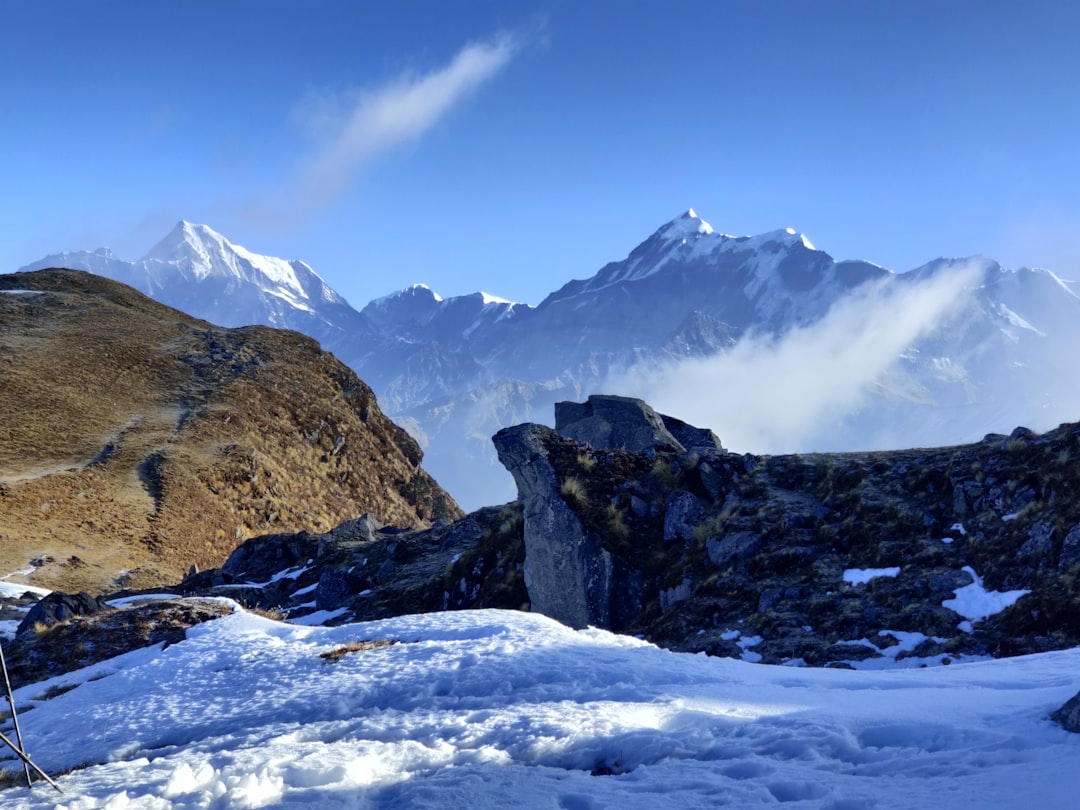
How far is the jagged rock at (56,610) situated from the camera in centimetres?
2139

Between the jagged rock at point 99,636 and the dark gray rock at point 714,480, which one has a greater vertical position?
the dark gray rock at point 714,480

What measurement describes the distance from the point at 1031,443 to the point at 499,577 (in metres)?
15.3

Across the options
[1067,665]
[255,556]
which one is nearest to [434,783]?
[1067,665]

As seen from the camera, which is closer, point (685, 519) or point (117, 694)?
point (117, 694)

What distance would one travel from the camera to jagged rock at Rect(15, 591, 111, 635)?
70.2ft

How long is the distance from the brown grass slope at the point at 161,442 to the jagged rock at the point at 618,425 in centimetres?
2601

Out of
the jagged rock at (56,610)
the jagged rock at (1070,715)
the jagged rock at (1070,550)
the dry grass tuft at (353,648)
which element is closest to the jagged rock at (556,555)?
the dry grass tuft at (353,648)

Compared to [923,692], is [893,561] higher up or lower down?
higher up

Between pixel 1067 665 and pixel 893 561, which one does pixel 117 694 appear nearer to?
pixel 1067 665

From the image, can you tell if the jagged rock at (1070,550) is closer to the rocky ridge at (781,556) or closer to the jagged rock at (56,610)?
the rocky ridge at (781,556)

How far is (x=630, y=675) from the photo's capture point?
10.6 meters

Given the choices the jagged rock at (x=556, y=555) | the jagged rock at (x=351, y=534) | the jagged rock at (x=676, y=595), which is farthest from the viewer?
the jagged rock at (x=351, y=534)

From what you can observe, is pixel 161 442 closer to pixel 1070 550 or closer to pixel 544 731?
pixel 1070 550

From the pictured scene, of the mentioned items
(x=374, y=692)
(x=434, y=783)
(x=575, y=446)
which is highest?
(x=575, y=446)
